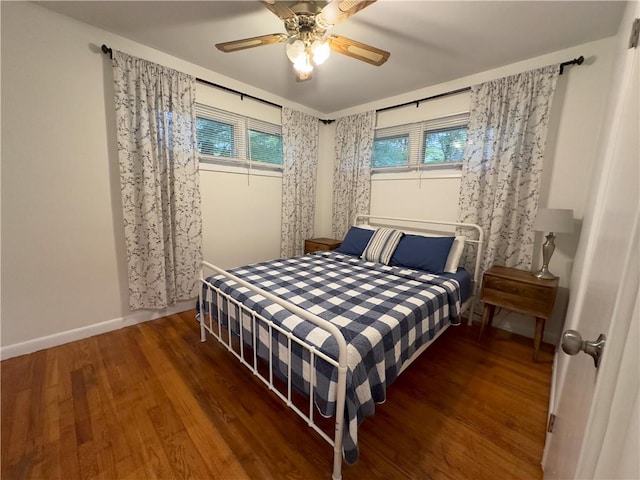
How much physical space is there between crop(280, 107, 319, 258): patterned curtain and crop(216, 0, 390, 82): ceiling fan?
168 cm

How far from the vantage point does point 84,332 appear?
7.09 ft

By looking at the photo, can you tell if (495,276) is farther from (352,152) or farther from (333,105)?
(333,105)

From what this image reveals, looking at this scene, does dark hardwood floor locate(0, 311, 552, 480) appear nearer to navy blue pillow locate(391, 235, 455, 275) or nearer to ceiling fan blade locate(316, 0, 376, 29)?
navy blue pillow locate(391, 235, 455, 275)

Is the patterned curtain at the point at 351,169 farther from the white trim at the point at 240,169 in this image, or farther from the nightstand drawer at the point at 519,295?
the nightstand drawer at the point at 519,295

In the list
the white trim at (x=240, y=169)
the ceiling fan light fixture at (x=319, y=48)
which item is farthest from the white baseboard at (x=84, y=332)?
the ceiling fan light fixture at (x=319, y=48)

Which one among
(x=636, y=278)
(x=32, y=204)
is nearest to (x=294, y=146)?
(x=32, y=204)

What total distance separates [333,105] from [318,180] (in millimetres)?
1041

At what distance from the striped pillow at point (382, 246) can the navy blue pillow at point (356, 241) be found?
0.09 meters

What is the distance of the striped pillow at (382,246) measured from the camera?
8.55ft

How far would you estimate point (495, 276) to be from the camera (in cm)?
216

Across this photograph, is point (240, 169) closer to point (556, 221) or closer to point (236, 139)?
point (236, 139)

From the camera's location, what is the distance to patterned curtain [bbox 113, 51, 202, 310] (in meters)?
2.14

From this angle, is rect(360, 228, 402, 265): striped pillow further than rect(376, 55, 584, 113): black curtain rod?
Yes

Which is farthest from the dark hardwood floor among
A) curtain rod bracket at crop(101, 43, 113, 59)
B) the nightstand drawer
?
curtain rod bracket at crop(101, 43, 113, 59)
